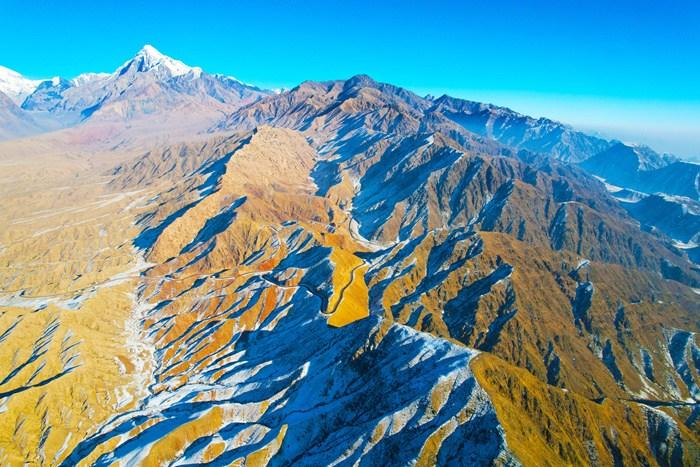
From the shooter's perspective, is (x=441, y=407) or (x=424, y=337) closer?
(x=441, y=407)

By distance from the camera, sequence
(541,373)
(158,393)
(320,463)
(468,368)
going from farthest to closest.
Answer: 1. (541,373)
2. (158,393)
3. (468,368)
4. (320,463)

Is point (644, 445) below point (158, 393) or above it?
below

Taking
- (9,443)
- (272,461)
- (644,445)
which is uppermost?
(9,443)

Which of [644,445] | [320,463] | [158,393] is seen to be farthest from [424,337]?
[158,393]

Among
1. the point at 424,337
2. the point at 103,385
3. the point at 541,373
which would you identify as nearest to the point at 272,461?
the point at 424,337

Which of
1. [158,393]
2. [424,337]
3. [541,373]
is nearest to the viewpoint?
[424,337]

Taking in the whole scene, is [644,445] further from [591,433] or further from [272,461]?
[272,461]

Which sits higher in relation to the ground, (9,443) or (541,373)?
(9,443)

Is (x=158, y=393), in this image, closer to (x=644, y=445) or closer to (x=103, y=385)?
(x=103, y=385)

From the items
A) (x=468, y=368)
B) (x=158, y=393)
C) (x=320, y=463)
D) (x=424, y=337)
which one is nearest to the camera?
(x=320, y=463)
